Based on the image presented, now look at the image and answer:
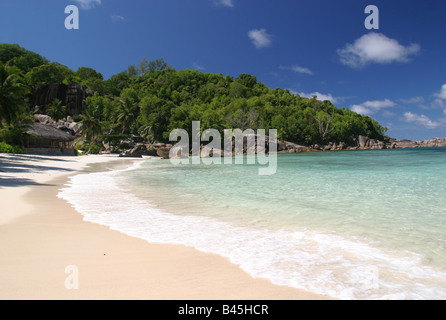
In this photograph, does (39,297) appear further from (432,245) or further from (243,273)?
(432,245)

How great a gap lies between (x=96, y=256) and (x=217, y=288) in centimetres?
174

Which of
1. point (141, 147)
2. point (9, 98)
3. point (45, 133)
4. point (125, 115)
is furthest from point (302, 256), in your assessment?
point (125, 115)

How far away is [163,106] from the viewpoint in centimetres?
6378

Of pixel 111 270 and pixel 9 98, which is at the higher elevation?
pixel 9 98

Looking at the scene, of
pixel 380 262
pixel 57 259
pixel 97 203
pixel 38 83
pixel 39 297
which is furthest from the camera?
pixel 38 83

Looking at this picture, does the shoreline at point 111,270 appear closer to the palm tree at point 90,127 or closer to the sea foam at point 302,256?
the sea foam at point 302,256

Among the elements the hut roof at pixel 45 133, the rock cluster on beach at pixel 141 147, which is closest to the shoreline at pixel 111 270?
the hut roof at pixel 45 133

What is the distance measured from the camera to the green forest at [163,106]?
4925 cm

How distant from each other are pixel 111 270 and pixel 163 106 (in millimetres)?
63863

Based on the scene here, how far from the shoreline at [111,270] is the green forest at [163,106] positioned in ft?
92.2

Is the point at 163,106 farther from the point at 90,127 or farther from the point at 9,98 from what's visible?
the point at 9,98

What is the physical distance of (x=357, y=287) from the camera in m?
2.70

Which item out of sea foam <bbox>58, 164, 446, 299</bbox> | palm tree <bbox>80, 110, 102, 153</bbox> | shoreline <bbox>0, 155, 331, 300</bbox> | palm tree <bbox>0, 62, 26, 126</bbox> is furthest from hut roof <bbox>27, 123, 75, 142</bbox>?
shoreline <bbox>0, 155, 331, 300</bbox>
